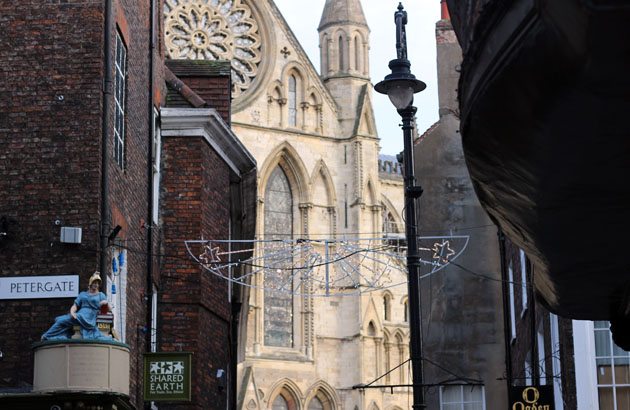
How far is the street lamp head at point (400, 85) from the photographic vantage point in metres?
13.5

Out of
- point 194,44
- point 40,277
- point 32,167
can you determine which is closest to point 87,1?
point 32,167

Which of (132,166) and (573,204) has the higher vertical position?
(132,166)

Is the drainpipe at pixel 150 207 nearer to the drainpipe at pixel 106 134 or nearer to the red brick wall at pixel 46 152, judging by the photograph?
the red brick wall at pixel 46 152

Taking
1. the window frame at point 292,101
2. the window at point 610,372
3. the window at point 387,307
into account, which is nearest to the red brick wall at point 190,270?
the window at point 610,372

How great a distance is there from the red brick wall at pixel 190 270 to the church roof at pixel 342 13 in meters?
37.1

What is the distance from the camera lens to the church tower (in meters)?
55.8

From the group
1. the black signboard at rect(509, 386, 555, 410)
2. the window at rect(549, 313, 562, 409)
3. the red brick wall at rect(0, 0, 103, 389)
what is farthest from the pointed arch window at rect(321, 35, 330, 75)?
the red brick wall at rect(0, 0, 103, 389)

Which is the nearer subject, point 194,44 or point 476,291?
point 476,291

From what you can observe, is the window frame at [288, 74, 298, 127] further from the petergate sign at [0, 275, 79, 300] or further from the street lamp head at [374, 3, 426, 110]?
the petergate sign at [0, 275, 79, 300]

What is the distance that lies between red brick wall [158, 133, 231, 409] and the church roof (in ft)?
122

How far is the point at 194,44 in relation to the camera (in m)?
52.3

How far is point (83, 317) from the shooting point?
41.2ft

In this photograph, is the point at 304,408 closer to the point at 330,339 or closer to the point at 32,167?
the point at 330,339

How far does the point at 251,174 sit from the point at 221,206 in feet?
6.56
